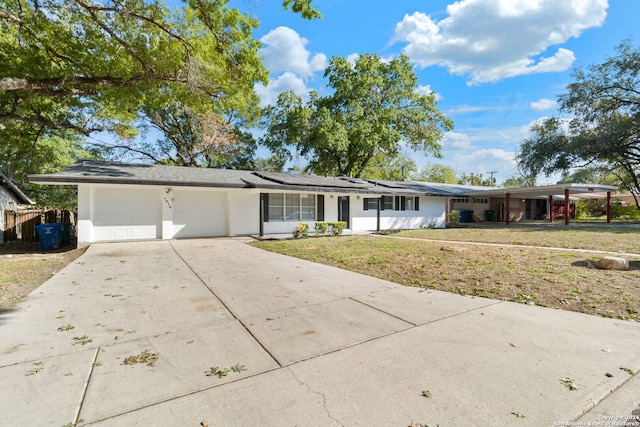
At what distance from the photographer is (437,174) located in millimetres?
56188

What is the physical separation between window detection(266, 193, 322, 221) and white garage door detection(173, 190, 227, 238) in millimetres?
2225

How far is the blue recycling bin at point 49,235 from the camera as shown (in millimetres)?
10500

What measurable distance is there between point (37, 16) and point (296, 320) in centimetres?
1238

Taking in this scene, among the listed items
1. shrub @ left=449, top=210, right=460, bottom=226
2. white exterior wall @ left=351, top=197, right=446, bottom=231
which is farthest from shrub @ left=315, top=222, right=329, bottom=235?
shrub @ left=449, top=210, right=460, bottom=226

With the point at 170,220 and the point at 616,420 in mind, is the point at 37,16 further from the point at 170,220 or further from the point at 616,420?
the point at 616,420

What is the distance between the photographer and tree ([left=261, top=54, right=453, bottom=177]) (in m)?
23.5

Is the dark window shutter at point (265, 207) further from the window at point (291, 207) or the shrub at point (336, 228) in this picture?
the shrub at point (336, 228)

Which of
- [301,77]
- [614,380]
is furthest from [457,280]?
[301,77]

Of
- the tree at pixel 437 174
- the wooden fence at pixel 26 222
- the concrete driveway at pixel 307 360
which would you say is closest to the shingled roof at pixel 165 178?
the wooden fence at pixel 26 222

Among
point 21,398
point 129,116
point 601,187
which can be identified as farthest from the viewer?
point 601,187

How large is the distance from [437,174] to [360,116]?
37.0 m

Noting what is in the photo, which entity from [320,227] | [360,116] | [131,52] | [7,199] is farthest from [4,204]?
[360,116]

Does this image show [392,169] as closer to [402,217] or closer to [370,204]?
[402,217]

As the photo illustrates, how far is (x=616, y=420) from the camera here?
2.08m
